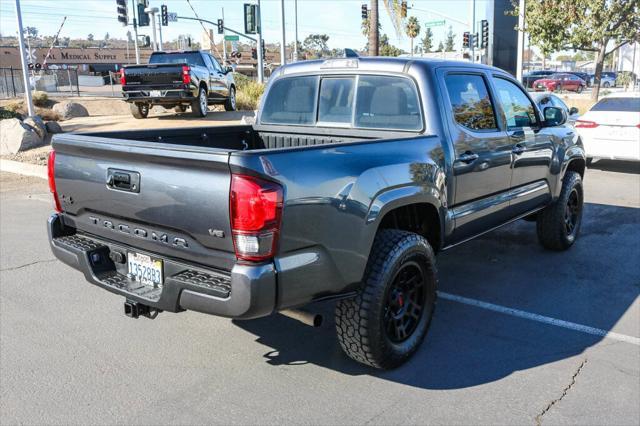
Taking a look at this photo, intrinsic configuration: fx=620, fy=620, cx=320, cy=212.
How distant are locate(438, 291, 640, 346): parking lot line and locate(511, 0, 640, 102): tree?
1945 cm

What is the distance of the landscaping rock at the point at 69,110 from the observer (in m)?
21.7

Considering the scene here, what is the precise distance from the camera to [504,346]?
4305mm

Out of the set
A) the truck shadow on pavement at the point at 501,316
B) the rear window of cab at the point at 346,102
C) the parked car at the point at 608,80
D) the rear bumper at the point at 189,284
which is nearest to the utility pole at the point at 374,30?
the truck shadow on pavement at the point at 501,316

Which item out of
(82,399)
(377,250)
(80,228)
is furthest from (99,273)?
(377,250)

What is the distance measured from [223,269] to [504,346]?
2179 millimetres

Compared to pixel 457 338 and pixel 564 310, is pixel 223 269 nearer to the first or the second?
pixel 457 338

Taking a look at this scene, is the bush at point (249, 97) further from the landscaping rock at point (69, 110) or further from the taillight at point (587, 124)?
the taillight at point (587, 124)

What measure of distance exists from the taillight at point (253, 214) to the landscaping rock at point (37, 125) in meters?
14.1

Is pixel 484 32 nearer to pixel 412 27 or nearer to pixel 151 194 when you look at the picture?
pixel 151 194

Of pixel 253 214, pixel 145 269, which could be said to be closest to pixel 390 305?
pixel 253 214

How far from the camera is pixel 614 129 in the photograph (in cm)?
1146

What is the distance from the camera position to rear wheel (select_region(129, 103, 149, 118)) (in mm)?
19172

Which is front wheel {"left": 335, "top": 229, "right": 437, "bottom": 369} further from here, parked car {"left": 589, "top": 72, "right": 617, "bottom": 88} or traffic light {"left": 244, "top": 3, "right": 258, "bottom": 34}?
parked car {"left": 589, "top": 72, "right": 617, "bottom": 88}

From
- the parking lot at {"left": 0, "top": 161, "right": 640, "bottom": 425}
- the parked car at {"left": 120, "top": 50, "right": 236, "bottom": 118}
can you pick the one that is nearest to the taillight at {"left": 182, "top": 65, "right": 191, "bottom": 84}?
the parked car at {"left": 120, "top": 50, "right": 236, "bottom": 118}
